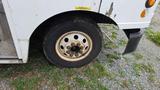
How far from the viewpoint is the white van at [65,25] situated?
285 cm

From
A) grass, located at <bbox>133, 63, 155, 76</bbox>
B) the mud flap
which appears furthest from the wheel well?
grass, located at <bbox>133, 63, 155, 76</bbox>

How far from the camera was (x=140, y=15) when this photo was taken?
131 inches

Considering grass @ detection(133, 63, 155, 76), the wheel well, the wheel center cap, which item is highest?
the wheel well

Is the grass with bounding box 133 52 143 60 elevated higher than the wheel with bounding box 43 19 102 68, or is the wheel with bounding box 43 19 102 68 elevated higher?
the wheel with bounding box 43 19 102 68

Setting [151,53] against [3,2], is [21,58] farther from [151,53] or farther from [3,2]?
[151,53]

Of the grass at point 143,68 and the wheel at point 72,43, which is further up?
the wheel at point 72,43

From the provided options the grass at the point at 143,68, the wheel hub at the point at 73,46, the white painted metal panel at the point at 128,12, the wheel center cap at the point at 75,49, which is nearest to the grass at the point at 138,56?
the grass at the point at 143,68

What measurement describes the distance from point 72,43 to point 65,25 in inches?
12.5

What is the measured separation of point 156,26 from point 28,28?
4036 millimetres

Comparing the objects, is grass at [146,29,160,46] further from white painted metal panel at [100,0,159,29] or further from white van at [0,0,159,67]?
white painted metal panel at [100,0,159,29]

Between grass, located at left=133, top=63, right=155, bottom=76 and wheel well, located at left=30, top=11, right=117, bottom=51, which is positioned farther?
grass, located at left=133, top=63, right=155, bottom=76

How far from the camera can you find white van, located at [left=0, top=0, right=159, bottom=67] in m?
2.85

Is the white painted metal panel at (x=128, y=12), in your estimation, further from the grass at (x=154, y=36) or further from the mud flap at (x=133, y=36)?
the grass at (x=154, y=36)

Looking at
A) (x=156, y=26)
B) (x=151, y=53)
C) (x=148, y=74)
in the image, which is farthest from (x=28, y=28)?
(x=156, y=26)
